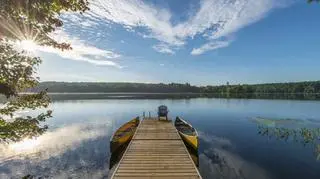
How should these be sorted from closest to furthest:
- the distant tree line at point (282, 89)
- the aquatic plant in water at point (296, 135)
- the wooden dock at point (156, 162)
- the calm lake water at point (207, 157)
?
the wooden dock at point (156, 162) → the calm lake water at point (207, 157) → the aquatic plant in water at point (296, 135) → the distant tree line at point (282, 89)

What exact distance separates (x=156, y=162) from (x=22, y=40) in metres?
8.35

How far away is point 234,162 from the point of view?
59.9 feet

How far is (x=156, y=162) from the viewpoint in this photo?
473 inches

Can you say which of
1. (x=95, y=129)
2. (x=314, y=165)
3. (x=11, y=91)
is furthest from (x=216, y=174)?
(x=95, y=129)

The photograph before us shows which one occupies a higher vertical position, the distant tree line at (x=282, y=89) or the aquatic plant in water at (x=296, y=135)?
the distant tree line at (x=282, y=89)

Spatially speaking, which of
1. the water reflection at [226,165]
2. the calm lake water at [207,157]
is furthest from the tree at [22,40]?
the water reflection at [226,165]

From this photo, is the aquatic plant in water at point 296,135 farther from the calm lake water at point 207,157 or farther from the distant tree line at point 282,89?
the distant tree line at point 282,89

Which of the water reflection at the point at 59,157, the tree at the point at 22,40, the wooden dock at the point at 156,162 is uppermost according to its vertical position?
the tree at the point at 22,40

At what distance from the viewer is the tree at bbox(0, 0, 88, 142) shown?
17.3 feet

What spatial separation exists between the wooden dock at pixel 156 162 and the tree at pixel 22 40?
16.5 ft

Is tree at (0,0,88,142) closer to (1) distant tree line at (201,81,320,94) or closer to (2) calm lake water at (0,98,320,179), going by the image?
(2) calm lake water at (0,98,320,179)

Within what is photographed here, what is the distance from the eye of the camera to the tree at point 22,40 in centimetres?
527

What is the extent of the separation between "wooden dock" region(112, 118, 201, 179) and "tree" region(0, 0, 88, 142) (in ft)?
16.5

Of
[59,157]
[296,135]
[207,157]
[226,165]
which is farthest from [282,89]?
[59,157]
